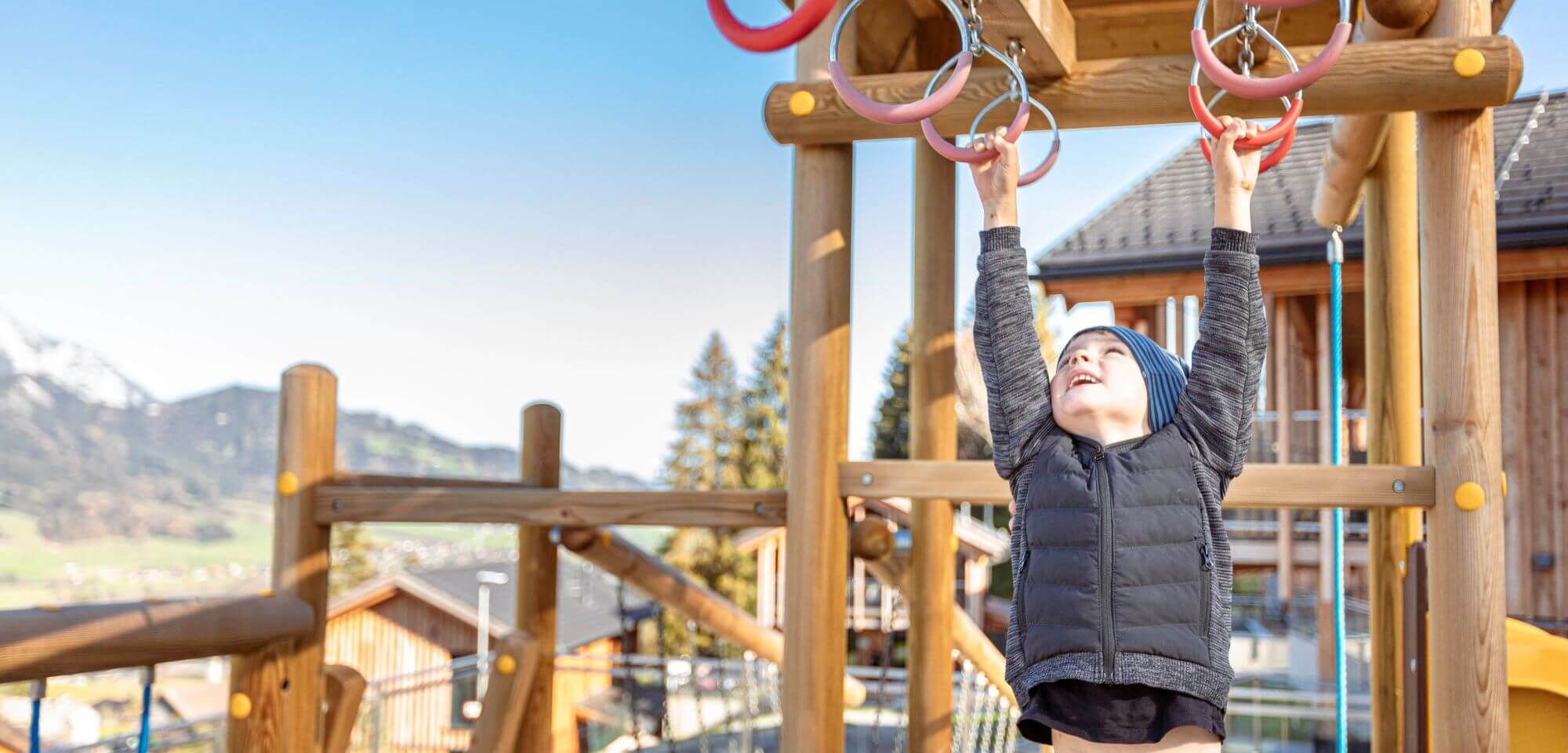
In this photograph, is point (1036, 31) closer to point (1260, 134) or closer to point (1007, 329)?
point (1260, 134)

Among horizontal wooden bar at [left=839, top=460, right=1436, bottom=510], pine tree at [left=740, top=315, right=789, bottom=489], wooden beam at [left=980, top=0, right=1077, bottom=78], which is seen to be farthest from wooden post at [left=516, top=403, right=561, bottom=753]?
pine tree at [left=740, top=315, right=789, bottom=489]

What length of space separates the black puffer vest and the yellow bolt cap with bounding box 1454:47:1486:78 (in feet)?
4.66

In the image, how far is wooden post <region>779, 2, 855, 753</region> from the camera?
3.21m

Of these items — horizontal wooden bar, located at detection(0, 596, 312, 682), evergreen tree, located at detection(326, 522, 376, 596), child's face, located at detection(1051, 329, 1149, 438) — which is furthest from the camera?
evergreen tree, located at detection(326, 522, 376, 596)

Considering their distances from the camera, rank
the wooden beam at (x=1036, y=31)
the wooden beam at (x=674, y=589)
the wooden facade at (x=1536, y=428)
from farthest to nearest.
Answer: the wooden facade at (x=1536, y=428), the wooden beam at (x=674, y=589), the wooden beam at (x=1036, y=31)

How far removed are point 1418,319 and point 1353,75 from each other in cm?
212

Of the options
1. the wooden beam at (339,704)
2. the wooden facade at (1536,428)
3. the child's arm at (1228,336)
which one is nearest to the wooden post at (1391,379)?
the child's arm at (1228,336)

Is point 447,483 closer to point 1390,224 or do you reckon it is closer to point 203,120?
point 1390,224

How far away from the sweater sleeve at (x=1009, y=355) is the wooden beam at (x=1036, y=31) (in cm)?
60

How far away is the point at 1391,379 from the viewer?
13.9ft

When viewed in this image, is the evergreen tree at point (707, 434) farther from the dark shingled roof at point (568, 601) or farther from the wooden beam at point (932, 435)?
the wooden beam at point (932, 435)

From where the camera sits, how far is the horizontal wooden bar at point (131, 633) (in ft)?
8.97

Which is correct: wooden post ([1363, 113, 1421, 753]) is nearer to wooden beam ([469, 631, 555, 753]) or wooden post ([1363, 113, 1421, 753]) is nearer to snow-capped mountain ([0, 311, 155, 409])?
wooden beam ([469, 631, 555, 753])

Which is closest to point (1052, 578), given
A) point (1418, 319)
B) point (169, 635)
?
point (169, 635)
